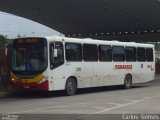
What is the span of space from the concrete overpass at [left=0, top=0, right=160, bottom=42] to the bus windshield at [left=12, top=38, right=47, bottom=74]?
99.1 ft

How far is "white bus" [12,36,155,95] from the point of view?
22578mm

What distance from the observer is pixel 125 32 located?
244 feet

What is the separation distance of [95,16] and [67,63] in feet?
129

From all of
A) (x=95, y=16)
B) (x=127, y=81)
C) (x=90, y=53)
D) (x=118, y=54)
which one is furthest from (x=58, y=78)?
(x=95, y=16)

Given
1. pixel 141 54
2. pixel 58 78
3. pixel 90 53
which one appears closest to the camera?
pixel 58 78

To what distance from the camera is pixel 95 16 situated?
205 ft

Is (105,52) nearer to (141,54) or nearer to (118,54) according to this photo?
(118,54)

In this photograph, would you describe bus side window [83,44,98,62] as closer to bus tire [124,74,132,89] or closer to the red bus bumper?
the red bus bumper

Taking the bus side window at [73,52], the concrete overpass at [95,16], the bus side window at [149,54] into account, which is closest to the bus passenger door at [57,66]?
the bus side window at [73,52]

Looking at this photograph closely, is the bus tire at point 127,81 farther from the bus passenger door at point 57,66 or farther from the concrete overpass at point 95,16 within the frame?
the concrete overpass at point 95,16

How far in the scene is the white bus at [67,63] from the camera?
74.1 feet

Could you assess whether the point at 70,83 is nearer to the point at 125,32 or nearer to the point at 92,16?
the point at 92,16

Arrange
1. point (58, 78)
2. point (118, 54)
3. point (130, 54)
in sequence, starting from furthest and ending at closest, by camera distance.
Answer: point (130, 54), point (118, 54), point (58, 78)

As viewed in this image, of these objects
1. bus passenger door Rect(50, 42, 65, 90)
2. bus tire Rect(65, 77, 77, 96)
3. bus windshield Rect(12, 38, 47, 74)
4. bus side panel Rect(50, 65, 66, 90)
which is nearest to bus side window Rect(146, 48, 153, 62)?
bus tire Rect(65, 77, 77, 96)
